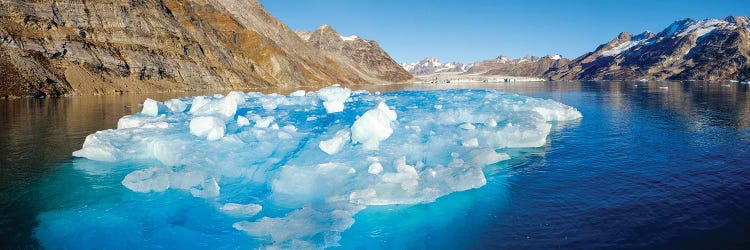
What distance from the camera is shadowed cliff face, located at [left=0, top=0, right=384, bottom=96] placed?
218ft

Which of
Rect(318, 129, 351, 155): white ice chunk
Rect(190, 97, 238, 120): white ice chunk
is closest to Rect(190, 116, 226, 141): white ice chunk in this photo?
Rect(190, 97, 238, 120): white ice chunk

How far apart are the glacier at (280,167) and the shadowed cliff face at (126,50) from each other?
57206 mm

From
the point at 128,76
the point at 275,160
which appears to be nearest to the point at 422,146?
the point at 275,160

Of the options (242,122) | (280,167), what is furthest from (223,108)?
(280,167)

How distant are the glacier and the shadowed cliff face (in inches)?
2252

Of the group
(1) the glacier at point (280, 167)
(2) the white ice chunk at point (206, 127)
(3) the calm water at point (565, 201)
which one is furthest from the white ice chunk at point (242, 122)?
(3) the calm water at point (565, 201)

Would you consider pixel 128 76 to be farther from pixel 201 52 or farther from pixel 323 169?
pixel 323 169

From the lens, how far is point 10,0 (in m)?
71.9

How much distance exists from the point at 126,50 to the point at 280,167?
87038 millimetres

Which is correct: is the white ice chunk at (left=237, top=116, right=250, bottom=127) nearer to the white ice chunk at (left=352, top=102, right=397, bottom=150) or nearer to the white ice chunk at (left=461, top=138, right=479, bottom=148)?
the white ice chunk at (left=352, top=102, right=397, bottom=150)

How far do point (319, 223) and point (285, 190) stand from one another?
2.79 m

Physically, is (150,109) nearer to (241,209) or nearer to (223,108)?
(223,108)

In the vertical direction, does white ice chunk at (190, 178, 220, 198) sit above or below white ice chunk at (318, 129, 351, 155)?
below

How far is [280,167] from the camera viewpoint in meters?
13.0
